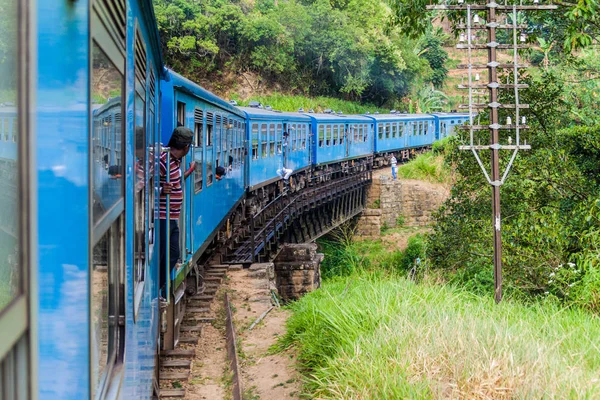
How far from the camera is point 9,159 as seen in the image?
115 cm

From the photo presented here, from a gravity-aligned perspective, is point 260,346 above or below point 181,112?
below

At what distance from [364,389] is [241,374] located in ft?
9.81

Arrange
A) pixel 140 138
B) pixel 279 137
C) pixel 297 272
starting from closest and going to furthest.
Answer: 1. pixel 140 138
2. pixel 297 272
3. pixel 279 137

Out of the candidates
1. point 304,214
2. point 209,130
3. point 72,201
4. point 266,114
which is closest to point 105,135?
point 72,201

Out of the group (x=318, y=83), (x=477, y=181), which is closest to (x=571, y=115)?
(x=477, y=181)

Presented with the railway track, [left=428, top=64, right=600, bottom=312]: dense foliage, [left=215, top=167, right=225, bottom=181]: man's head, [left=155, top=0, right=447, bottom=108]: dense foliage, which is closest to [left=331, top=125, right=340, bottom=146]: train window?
[left=428, top=64, right=600, bottom=312]: dense foliage

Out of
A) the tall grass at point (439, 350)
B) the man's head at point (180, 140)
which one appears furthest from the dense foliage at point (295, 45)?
the man's head at point (180, 140)

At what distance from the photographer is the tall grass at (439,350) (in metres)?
5.48

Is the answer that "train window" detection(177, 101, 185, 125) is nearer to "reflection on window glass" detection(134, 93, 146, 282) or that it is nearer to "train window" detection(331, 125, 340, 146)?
"reflection on window glass" detection(134, 93, 146, 282)

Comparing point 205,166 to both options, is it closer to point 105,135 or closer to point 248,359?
point 248,359

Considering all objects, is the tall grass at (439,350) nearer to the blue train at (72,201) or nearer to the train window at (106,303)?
the blue train at (72,201)

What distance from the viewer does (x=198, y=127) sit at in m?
9.15

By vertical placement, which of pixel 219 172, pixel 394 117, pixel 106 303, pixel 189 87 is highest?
pixel 394 117

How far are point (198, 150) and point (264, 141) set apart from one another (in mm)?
10375
